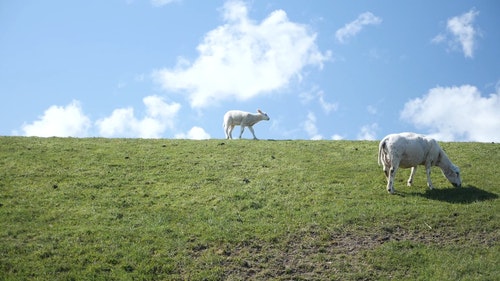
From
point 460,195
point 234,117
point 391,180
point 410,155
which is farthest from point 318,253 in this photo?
point 234,117

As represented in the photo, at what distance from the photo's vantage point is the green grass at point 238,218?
1652 centimetres

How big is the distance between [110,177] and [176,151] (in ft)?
19.6

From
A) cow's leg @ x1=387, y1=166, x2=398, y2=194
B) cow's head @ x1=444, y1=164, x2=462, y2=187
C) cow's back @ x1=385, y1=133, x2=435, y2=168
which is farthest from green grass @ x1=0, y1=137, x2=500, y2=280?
cow's back @ x1=385, y1=133, x2=435, y2=168

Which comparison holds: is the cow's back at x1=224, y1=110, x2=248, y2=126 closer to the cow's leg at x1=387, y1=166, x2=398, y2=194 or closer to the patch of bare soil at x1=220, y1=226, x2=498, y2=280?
the cow's leg at x1=387, y1=166, x2=398, y2=194

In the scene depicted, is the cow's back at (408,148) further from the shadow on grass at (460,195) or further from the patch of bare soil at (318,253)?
the patch of bare soil at (318,253)

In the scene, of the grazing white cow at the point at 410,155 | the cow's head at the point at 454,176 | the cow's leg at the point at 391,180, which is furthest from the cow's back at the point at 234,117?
the cow's head at the point at 454,176

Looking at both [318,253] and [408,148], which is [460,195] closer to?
[408,148]

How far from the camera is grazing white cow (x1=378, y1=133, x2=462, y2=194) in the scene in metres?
22.2

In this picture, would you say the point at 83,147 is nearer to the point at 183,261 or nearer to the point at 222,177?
the point at 222,177

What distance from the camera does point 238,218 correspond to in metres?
20.2

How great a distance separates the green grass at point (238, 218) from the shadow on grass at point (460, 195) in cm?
8

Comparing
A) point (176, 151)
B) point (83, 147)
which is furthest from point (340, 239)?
point (83, 147)

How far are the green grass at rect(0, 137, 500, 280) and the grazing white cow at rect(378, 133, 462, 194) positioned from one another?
0.65 meters

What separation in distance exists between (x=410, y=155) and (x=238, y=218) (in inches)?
329
